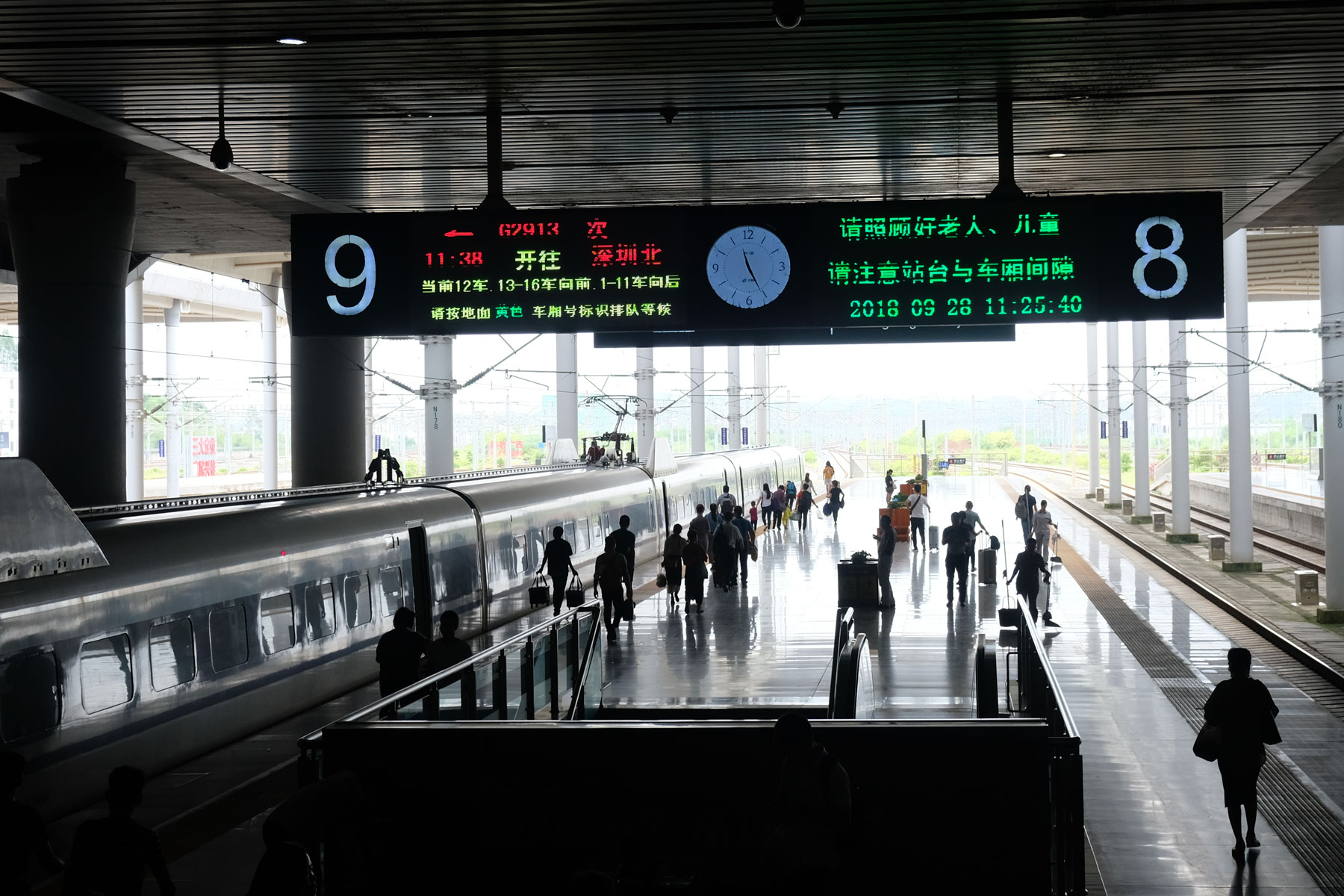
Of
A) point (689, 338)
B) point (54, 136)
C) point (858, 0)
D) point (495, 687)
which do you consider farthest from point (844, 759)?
point (54, 136)

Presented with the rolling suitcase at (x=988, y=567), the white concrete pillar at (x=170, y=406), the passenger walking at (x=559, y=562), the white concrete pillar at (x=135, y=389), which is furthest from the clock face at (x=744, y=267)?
the white concrete pillar at (x=170, y=406)

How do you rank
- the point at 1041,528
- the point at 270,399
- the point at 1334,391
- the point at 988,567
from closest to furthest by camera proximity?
1. the point at 1334,391
2. the point at 988,567
3. the point at 1041,528
4. the point at 270,399

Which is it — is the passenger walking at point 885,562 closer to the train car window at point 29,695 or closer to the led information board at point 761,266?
the led information board at point 761,266

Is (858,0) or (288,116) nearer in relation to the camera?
(858,0)

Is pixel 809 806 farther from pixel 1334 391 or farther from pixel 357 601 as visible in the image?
pixel 1334 391

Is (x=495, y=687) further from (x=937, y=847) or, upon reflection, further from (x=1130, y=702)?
(x=1130, y=702)

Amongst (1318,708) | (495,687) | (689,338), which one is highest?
(689,338)

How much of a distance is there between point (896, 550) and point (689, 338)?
17.7 metres

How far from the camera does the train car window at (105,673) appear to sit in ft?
27.3

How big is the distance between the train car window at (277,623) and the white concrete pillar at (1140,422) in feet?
91.1

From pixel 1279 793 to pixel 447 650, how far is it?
6.11 metres

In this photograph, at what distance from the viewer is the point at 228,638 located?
409 inches

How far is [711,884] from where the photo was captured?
20.1 ft

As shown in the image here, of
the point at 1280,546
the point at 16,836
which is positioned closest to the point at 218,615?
the point at 16,836
